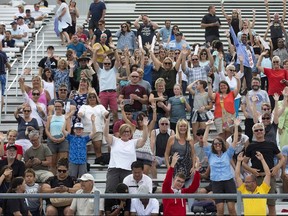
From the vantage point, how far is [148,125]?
1995cm

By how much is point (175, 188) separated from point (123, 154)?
5.71 ft

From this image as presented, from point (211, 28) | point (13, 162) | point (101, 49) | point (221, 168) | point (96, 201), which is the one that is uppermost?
point (211, 28)

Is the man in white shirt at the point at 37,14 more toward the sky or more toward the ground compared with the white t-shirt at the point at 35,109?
more toward the sky

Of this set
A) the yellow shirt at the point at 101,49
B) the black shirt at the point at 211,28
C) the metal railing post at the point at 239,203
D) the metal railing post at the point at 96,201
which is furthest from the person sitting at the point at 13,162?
the black shirt at the point at 211,28

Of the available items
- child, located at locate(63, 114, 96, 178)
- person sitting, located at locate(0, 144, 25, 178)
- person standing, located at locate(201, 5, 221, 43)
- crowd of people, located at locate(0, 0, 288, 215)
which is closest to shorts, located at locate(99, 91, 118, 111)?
crowd of people, located at locate(0, 0, 288, 215)

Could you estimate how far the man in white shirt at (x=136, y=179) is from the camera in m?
17.4

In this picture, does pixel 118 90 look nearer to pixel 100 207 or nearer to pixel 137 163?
pixel 137 163

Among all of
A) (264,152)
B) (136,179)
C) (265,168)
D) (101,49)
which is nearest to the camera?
(136,179)

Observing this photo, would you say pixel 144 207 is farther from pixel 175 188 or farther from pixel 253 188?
pixel 253 188

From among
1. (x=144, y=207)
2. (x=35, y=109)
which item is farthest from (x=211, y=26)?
(x=144, y=207)

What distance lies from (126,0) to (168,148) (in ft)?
52.8

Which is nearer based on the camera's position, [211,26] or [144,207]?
[144,207]

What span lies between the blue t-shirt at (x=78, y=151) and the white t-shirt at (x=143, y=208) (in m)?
3.21

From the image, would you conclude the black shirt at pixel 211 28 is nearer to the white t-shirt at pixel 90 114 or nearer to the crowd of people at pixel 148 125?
the crowd of people at pixel 148 125
